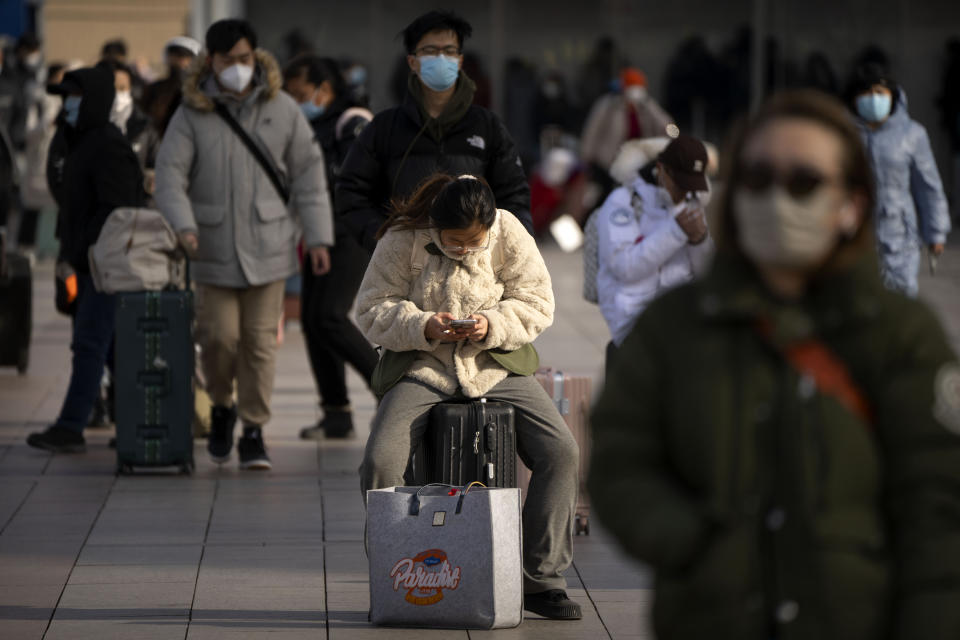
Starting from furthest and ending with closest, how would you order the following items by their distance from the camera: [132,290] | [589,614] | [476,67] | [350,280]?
1. [476,67]
2. [350,280]
3. [132,290]
4. [589,614]

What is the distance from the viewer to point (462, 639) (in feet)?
16.5

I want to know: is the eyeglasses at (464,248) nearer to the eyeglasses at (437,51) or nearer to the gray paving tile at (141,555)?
the eyeglasses at (437,51)

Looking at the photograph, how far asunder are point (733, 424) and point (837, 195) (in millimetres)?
399

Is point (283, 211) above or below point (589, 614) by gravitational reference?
above

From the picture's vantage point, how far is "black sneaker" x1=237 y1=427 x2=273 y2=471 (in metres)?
7.87

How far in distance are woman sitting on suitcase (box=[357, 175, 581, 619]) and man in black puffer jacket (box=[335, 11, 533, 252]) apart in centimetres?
101

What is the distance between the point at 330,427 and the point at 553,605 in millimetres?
3704

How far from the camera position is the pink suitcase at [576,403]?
6496 millimetres

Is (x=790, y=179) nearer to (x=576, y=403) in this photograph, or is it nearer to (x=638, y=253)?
(x=576, y=403)

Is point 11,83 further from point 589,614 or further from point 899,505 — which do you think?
point 899,505

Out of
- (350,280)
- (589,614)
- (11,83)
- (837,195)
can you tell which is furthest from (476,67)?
(837,195)

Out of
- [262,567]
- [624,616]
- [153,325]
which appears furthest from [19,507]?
[624,616]

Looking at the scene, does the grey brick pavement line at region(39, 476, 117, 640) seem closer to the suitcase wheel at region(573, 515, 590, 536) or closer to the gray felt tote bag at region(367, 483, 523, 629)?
the gray felt tote bag at region(367, 483, 523, 629)

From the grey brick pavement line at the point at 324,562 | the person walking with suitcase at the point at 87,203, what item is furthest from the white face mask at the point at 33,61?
the grey brick pavement line at the point at 324,562
